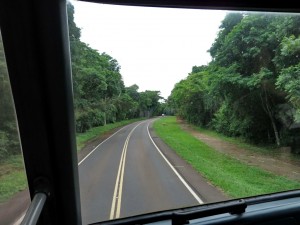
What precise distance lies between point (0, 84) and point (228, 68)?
1.52 m

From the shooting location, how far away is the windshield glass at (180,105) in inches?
68.2

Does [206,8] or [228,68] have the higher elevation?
[206,8]

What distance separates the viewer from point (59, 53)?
1.27 m

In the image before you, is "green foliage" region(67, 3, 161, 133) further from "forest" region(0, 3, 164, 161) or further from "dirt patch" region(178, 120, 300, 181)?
"dirt patch" region(178, 120, 300, 181)

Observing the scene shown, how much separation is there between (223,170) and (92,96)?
3.43 ft

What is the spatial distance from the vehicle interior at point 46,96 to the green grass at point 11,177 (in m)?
0.04

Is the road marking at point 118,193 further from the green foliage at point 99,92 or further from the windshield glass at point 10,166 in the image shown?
the windshield glass at point 10,166

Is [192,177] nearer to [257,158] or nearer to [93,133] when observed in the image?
[257,158]

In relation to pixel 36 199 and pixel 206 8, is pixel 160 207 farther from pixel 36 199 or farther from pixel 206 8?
pixel 206 8

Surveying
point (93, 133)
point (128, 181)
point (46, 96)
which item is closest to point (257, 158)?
point (128, 181)

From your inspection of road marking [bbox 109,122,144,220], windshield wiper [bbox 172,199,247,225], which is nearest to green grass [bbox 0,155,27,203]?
road marking [bbox 109,122,144,220]

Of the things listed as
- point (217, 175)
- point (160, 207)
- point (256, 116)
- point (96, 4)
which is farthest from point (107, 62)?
point (256, 116)

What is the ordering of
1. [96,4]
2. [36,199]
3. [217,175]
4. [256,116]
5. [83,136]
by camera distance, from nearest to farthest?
[36,199], [96,4], [83,136], [217,175], [256,116]

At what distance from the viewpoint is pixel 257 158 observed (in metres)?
2.29
